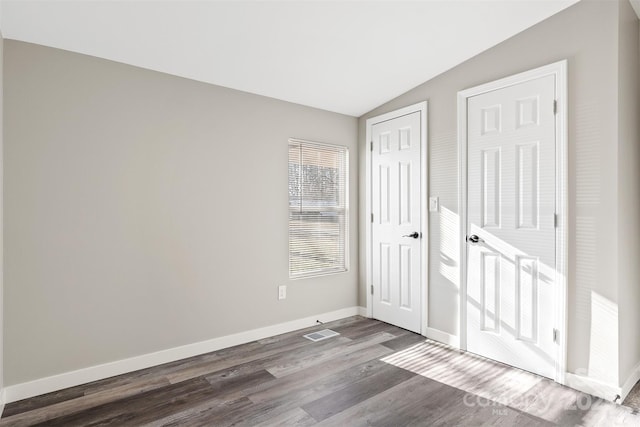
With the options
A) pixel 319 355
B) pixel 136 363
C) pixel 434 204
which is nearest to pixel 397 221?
pixel 434 204

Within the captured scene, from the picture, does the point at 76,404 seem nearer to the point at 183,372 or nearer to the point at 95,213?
the point at 183,372

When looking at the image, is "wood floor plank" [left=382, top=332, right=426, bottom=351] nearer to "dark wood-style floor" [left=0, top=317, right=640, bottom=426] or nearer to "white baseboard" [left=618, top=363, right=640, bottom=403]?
"dark wood-style floor" [left=0, top=317, right=640, bottom=426]

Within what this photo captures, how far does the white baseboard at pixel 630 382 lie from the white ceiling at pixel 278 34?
254 centimetres

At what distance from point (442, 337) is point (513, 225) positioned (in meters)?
1.21

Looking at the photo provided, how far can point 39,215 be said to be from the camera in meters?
2.33

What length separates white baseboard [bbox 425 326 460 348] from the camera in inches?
122

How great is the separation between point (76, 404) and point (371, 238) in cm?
287

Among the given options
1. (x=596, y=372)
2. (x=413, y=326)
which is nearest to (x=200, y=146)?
(x=413, y=326)

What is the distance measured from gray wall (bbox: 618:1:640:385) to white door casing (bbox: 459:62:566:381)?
307 millimetres

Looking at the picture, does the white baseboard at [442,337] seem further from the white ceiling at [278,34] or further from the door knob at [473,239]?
the white ceiling at [278,34]

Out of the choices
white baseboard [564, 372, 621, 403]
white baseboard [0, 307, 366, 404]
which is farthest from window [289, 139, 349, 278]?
white baseboard [564, 372, 621, 403]

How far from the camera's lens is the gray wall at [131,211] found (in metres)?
2.30

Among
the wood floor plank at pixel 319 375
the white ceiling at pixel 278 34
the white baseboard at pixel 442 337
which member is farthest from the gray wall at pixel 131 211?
the white baseboard at pixel 442 337

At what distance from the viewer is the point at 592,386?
2305 mm
